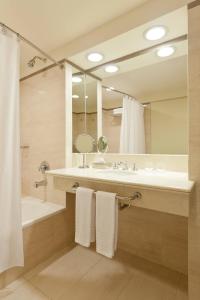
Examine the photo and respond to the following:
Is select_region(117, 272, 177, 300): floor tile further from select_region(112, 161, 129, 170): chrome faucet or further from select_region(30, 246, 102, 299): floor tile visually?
select_region(112, 161, 129, 170): chrome faucet

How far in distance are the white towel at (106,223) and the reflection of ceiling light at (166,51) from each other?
1305 millimetres

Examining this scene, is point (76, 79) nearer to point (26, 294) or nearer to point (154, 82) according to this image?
point (154, 82)

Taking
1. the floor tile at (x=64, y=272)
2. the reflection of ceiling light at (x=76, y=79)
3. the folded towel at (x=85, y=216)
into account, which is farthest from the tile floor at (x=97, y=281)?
the reflection of ceiling light at (x=76, y=79)

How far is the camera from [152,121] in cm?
A: 167

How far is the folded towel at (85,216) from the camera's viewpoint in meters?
1.31

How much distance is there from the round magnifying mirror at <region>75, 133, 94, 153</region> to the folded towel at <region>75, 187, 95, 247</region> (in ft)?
2.43

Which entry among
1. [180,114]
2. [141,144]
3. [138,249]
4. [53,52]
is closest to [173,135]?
[180,114]

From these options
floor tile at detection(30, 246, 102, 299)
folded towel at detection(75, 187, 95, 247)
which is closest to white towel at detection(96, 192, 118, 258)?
folded towel at detection(75, 187, 95, 247)

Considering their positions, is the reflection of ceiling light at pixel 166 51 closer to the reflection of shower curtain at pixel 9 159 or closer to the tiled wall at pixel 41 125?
the tiled wall at pixel 41 125

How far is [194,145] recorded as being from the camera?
1174mm

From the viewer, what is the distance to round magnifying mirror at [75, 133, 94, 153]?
2.04 metres

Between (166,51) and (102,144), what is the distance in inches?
41.5

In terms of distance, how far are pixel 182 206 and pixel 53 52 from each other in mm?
1991

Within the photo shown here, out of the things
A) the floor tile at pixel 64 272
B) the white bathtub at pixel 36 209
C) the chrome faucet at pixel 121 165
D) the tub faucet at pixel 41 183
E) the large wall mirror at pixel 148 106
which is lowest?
the floor tile at pixel 64 272
